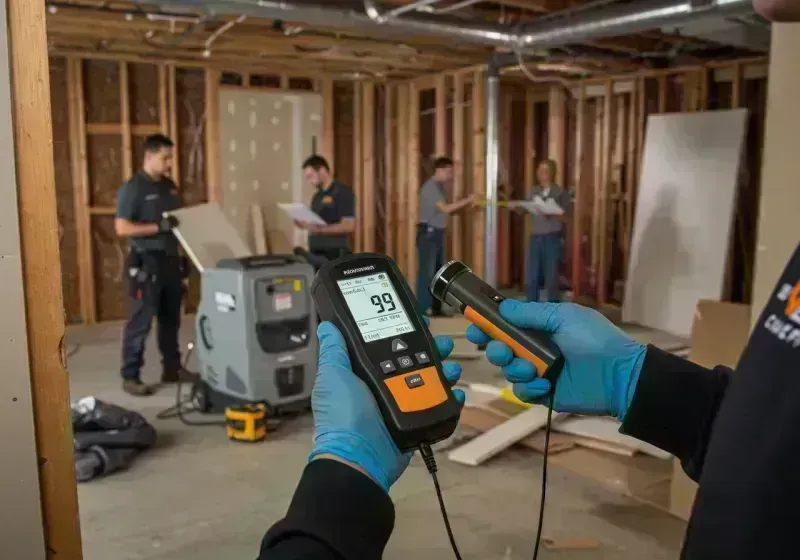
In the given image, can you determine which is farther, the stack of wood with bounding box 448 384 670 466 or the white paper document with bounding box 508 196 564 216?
the white paper document with bounding box 508 196 564 216

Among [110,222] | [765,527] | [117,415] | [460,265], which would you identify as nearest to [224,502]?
[117,415]

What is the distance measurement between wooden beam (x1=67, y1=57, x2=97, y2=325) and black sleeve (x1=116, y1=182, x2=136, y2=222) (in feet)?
6.94

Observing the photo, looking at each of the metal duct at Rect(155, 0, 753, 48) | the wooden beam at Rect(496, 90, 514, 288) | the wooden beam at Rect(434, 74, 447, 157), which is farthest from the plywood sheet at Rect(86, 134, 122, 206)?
the wooden beam at Rect(496, 90, 514, 288)

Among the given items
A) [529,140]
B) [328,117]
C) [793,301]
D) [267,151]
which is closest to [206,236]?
[267,151]

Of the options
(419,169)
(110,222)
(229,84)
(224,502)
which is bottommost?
(224,502)

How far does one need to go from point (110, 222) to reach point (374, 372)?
19.1ft

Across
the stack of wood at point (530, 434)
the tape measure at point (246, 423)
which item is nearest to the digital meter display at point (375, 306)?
the stack of wood at point (530, 434)

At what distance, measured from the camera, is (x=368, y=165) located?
296 inches

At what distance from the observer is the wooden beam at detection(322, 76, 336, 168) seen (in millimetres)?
7078

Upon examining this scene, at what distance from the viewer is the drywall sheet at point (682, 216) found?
17.7ft

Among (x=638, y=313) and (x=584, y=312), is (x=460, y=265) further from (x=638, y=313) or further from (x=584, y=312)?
(x=638, y=313)

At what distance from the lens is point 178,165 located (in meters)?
6.48

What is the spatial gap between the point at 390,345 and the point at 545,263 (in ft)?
17.0

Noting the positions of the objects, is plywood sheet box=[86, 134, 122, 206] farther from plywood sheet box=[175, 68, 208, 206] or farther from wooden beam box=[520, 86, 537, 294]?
wooden beam box=[520, 86, 537, 294]
